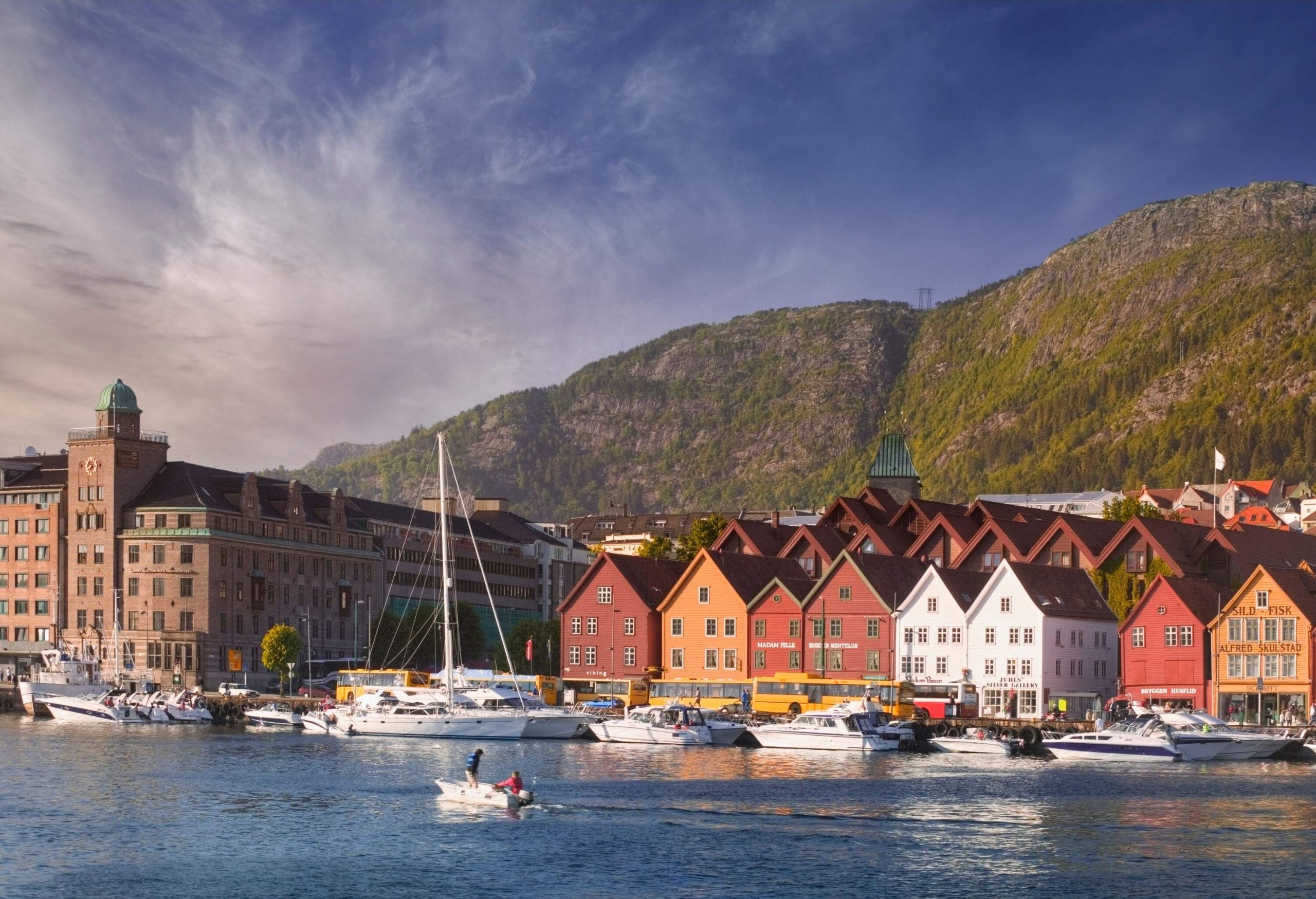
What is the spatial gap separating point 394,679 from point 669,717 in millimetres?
37995

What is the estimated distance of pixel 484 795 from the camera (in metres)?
75.8

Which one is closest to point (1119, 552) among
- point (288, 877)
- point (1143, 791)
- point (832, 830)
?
point (1143, 791)

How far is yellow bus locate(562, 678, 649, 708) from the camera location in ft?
483

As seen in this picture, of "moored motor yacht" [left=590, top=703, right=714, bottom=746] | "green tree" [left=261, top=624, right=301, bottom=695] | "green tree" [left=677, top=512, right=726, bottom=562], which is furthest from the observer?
"green tree" [left=261, top=624, right=301, bottom=695]

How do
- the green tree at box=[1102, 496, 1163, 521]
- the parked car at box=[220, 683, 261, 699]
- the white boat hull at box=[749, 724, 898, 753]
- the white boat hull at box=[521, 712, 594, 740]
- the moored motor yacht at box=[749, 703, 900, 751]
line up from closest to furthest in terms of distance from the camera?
the white boat hull at box=[749, 724, 898, 753] < the moored motor yacht at box=[749, 703, 900, 751] < the white boat hull at box=[521, 712, 594, 740] < the parked car at box=[220, 683, 261, 699] < the green tree at box=[1102, 496, 1163, 521]

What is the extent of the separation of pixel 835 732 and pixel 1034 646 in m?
27.1

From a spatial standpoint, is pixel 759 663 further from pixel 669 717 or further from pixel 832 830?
pixel 832 830

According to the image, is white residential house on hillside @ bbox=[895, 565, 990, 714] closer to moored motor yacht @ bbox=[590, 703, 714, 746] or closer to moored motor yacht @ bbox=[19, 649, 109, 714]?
moored motor yacht @ bbox=[590, 703, 714, 746]

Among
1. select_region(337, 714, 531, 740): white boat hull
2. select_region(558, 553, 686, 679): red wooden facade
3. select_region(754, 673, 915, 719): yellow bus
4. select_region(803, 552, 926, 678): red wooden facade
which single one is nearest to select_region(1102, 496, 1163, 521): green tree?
select_region(803, 552, 926, 678): red wooden facade

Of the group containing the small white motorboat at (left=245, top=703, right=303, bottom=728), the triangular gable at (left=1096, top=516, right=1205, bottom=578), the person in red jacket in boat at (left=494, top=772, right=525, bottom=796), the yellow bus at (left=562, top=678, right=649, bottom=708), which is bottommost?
the small white motorboat at (left=245, top=703, right=303, bottom=728)

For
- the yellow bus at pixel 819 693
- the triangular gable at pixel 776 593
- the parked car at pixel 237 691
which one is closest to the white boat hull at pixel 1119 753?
the yellow bus at pixel 819 693

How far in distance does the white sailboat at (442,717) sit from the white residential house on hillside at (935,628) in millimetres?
33706

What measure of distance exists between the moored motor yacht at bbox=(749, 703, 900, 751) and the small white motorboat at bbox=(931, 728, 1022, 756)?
3.11 m

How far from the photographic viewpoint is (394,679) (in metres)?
151
